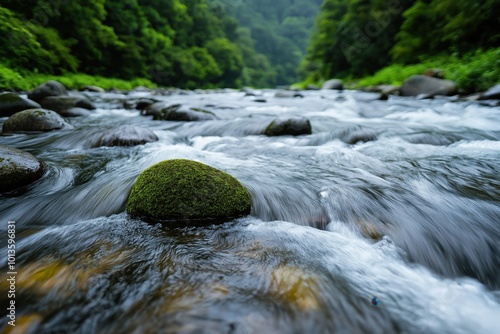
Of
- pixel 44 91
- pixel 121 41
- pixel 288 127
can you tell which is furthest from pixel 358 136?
pixel 121 41

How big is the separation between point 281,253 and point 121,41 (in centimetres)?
2600

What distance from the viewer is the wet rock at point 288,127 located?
5273 mm

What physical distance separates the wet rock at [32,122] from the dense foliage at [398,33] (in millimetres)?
14546

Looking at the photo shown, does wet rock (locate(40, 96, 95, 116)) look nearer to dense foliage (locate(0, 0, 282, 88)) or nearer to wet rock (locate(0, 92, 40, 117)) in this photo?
wet rock (locate(0, 92, 40, 117))

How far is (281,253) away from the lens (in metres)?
1.71

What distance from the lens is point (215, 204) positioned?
6.86ft

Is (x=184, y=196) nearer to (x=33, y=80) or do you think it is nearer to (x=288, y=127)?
(x=288, y=127)

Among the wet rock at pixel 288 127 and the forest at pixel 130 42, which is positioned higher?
the forest at pixel 130 42

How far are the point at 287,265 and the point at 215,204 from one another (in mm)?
764

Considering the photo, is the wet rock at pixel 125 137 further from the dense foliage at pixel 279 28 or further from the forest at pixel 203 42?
the dense foliage at pixel 279 28

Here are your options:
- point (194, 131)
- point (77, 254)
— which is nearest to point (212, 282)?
point (77, 254)

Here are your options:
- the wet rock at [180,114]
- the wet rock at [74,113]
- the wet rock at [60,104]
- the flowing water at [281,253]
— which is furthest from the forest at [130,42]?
the flowing water at [281,253]

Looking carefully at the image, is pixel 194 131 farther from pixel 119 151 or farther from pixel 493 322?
pixel 493 322

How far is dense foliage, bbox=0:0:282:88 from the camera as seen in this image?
35.0 feet
